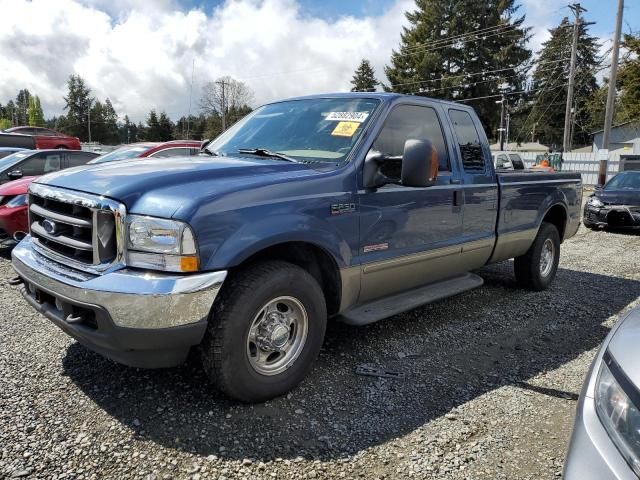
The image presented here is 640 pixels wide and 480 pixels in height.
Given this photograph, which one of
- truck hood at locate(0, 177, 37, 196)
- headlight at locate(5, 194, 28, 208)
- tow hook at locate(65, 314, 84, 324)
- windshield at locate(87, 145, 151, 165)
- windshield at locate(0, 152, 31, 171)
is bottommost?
tow hook at locate(65, 314, 84, 324)

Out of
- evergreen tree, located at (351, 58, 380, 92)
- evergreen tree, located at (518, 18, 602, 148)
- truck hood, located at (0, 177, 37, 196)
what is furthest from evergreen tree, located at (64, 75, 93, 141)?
truck hood, located at (0, 177, 37, 196)

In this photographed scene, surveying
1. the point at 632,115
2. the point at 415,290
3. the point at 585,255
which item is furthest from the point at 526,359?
the point at 632,115

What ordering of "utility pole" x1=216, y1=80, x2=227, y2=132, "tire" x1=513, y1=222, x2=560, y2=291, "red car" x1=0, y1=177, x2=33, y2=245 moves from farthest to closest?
"utility pole" x1=216, y1=80, x2=227, y2=132 → "red car" x1=0, y1=177, x2=33, y2=245 → "tire" x1=513, y1=222, x2=560, y2=291

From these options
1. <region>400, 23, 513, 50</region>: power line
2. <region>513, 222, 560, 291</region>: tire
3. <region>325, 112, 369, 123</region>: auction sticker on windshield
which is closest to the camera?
<region>325, 112, 369, 123</region>: auction sticker on windshield

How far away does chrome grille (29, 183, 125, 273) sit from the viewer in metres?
2.68

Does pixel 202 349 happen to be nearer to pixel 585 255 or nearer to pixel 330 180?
pixel 330 180

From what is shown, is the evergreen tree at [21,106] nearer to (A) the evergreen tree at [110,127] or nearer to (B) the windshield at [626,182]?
(A) the evergreen tree at [110,127]

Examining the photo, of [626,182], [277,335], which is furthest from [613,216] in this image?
[277,335]

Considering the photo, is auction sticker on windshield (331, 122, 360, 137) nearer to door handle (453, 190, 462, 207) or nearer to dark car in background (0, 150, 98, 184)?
door handle (453, 190, 462, 207)

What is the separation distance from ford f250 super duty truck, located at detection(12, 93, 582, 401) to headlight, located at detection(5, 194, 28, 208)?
11.7ft

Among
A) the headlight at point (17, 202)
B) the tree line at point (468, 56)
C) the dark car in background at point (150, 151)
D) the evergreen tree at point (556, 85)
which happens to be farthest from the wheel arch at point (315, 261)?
the evergreen tree at point (556, 85)

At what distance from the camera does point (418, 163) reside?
3248 mm

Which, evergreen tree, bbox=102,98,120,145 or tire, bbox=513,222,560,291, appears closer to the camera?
tire, bbox=513,222,560,291

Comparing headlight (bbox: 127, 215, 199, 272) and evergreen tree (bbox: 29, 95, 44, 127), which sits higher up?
evergreen tree (bbox: 29, 95, 44, 127)
